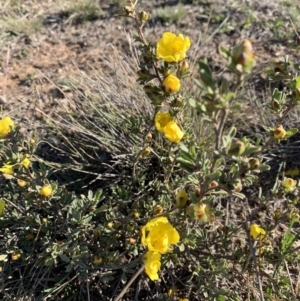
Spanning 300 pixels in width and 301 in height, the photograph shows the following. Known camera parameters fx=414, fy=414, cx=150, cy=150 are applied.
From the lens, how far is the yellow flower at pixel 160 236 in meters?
1.35

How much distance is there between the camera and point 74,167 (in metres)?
2.12

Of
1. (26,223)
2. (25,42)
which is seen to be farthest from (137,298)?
(25,42)

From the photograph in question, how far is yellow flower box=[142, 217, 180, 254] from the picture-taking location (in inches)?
53.3

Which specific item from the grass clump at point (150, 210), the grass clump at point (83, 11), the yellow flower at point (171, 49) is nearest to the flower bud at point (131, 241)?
the grass clump at point (150, 210)

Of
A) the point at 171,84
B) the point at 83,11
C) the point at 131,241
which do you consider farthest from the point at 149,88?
the point at 83,11

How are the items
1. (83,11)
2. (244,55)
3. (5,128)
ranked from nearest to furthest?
(244,55), (5,128), (83,11)

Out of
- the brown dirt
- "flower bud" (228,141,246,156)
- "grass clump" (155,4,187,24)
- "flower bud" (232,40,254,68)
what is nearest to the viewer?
"flower bud" (232,40,254,68)

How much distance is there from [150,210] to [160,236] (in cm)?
39

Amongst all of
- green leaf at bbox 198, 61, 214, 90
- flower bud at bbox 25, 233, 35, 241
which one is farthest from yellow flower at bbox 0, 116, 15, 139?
green leaf at bbox 198, 61, 214, 90

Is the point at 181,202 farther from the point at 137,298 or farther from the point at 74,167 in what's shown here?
the point at 74,167

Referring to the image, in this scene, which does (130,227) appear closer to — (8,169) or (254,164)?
(8,169)

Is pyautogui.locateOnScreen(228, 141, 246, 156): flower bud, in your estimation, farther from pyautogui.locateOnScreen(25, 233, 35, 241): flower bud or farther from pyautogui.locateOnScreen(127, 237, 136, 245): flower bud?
pyautogui.locateOnScreen(25, 233, 35, 241): flower bud

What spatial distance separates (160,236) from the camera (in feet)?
4.54

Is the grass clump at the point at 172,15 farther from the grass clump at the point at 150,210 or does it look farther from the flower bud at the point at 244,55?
the flower bud at the point at 244,55
